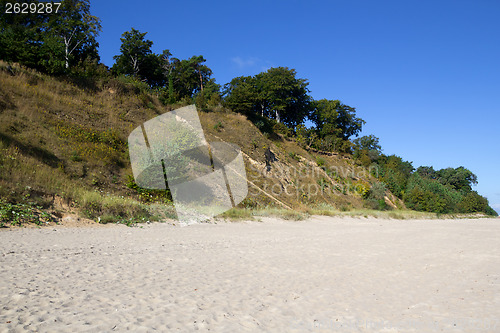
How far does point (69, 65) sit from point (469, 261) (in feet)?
89.8

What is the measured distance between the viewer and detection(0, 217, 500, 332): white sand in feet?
8.54

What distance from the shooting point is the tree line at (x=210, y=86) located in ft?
70.6

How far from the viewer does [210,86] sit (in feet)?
131

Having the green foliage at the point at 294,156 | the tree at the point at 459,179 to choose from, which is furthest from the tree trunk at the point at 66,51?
the tree at the point at 459,179

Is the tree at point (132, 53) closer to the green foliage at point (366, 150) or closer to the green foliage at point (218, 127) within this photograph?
the green foliage at point (218, 127)

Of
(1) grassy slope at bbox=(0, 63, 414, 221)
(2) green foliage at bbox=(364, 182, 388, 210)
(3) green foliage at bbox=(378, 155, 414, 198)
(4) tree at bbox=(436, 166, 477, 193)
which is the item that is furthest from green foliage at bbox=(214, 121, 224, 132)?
(4) tree at bbox=(436, 166, 477, 193)

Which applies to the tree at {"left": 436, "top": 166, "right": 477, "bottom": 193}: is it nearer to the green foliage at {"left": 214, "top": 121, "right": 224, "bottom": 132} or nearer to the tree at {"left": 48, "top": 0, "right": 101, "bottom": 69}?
the green foliage at {"left": 214, "top": 121, "right": 224, "bottom": 132}

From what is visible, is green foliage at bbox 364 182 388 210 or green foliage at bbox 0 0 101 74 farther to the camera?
green foliage at bbox 364 182 388 210

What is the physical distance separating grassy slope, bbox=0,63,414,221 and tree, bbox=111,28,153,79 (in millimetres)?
8928

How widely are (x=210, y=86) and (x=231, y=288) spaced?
3889cm

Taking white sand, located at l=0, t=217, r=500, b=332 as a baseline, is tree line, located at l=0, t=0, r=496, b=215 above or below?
above

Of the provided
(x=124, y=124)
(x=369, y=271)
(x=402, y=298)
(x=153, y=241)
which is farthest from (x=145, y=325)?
(x=124, y=124)

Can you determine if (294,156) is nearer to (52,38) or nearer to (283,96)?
(283,96)

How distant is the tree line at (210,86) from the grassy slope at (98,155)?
204cm
